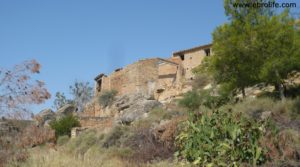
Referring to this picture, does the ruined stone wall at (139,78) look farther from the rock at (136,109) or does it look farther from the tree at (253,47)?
the tree at (253,47)

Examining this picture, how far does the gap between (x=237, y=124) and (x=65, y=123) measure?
19.8 m

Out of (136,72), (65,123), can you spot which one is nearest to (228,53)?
(65,123)

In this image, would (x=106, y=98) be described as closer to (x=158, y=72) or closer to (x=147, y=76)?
(x=147, y=76)

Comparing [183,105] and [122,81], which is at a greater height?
[122,81]

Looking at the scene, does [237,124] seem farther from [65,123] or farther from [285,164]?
[65,123]

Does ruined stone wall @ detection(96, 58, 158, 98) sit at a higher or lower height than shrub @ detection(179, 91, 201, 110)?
higher

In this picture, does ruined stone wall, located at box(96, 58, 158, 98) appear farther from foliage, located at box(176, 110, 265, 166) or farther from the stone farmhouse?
foliage, located at box(176, 110, 265, 166)

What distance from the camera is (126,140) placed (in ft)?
39.0

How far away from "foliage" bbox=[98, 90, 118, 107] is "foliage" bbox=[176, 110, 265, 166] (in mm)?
28759

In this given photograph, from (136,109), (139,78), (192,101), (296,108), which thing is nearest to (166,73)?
(139,78)

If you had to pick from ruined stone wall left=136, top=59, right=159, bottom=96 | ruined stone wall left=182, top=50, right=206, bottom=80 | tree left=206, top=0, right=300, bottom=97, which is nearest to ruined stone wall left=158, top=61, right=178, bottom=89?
ruined stone wall left=136, top=59, right=159, bottom=96

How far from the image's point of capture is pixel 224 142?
7.16 meters

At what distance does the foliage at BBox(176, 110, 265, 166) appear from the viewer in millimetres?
6969

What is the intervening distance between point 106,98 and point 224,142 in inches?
1199
